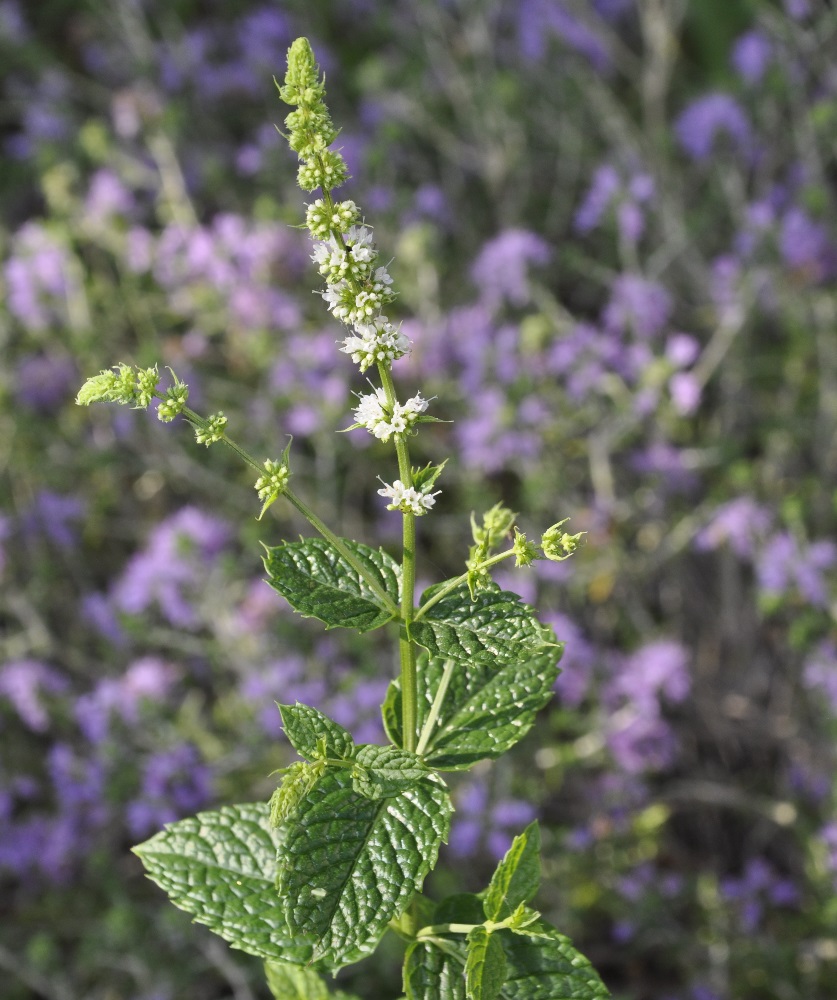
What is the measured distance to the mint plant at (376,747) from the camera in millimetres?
1314

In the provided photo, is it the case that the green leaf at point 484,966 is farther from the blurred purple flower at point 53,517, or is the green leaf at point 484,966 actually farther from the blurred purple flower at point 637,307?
the blurred purple flower at point 53,517

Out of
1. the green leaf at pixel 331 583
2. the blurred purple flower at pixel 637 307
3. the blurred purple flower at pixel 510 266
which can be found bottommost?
the green leaf at pixel 331 583

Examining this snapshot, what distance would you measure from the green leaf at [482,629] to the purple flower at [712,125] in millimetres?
4026

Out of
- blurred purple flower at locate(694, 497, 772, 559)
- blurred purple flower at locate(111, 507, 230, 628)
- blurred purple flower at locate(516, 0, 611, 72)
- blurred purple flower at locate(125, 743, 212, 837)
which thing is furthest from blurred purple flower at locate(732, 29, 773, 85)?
blurred purple flower at locate(125, 743, 212, 837)

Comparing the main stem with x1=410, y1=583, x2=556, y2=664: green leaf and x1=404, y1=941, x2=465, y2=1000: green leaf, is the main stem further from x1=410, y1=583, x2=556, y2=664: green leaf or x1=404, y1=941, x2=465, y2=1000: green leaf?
x1=404, y1=941, x2=465, y2=1000: green leaf

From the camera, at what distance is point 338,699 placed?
363 cm

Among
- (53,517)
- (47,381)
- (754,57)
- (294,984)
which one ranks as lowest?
(294,984)

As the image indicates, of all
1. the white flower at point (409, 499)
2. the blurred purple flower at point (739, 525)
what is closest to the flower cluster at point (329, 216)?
the white flower at point (409, 499)

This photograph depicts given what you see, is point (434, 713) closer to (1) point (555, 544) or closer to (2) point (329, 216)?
(1) point (555, 544)

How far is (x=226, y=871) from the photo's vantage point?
5.49 ft

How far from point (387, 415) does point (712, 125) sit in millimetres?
4069

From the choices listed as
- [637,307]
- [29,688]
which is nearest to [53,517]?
[29,688]

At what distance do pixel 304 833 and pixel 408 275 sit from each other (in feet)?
11.5

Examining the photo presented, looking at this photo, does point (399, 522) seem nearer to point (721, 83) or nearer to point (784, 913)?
point (784, 913)
